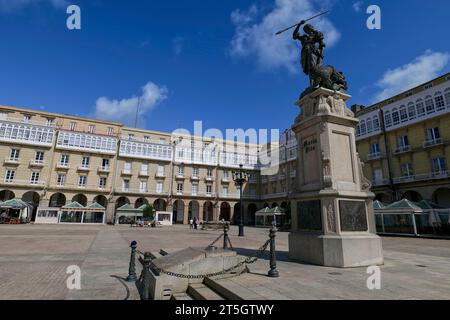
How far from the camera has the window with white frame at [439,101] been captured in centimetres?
2611

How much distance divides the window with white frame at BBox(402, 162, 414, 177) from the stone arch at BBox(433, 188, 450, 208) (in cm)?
286

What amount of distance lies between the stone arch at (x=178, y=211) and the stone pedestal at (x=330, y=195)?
144 ft

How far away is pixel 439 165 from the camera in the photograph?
2683 cm

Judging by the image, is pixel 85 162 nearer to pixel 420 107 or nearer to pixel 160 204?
pixel 160 204

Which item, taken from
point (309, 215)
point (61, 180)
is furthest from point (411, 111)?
point (61, 180)

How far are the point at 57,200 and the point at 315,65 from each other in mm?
45971

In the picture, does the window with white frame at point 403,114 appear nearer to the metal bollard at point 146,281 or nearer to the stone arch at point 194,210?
the metal bollard at point 146,281

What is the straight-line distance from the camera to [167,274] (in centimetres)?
481

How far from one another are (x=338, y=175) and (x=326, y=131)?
4.22ft

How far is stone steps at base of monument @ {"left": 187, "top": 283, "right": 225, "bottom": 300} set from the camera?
14.4 ft

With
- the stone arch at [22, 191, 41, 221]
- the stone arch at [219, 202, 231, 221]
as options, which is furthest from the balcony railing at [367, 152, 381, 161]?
the stone arch at [22, 191, 41, 221]
